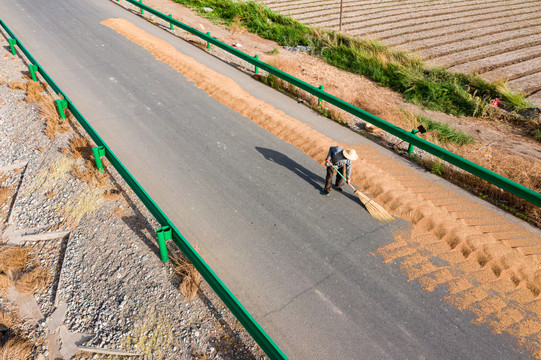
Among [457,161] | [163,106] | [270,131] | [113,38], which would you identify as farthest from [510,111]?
[113,38]

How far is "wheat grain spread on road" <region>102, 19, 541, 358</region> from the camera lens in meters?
5.83

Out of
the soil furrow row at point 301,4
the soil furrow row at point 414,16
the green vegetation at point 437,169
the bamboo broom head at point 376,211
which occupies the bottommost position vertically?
the bamboo broom head at point 376,211

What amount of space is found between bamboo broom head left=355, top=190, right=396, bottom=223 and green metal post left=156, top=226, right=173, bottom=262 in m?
4.17

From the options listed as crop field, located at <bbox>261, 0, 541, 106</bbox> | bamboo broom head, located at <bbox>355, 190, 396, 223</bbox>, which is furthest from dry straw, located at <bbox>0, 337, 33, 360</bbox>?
crop field, located at <bbox>261, 0, 541, 106</bbox>

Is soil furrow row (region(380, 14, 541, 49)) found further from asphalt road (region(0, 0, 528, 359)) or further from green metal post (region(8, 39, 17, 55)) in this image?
green metal post (region(8, 39, 17, 55))

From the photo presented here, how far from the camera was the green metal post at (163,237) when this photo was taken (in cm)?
613

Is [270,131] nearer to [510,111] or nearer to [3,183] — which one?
[3,183]

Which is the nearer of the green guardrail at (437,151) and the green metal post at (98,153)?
the green guardrail at (437,151)

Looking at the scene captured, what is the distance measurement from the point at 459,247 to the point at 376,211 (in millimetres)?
1709

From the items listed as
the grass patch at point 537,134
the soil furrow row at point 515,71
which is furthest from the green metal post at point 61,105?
the soil furrow row at point 515,71

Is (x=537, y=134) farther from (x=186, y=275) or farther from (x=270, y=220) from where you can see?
(x=186, y=275)

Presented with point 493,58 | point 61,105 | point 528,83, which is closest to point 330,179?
point 61,105

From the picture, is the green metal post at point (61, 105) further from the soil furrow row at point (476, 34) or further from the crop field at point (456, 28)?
the soil furrow row at point (476, 34)

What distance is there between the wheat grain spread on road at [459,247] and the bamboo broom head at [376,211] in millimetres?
227
